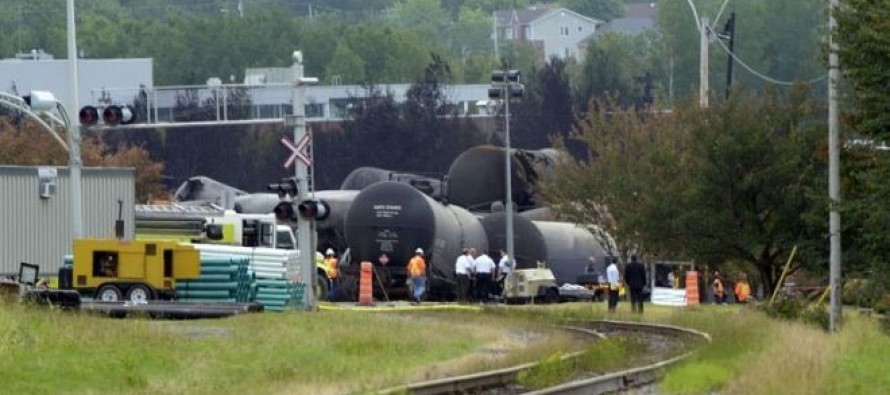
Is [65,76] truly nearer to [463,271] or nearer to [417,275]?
[463,271]

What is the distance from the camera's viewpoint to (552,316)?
142 ft

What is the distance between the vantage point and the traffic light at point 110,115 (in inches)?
1684

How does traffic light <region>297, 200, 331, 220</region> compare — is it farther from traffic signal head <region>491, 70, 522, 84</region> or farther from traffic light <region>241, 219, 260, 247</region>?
traffic signal head <region>491, 70, 522, 84</region>

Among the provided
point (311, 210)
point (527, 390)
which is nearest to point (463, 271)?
point (311, 210)

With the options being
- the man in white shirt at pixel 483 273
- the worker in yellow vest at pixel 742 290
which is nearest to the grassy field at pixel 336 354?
the man in white shirt at pixel 483 273

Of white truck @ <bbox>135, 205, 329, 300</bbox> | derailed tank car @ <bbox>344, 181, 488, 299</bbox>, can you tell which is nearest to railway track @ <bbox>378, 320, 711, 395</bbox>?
white truck @ <bbox>135, 205, 329, 300</bbox>

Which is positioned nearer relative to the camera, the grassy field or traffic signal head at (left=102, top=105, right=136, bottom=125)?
the grassy field

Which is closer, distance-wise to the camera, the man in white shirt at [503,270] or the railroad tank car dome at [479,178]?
the man in white shirt at [503,270]

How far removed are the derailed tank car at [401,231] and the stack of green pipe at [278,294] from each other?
29.7 feet

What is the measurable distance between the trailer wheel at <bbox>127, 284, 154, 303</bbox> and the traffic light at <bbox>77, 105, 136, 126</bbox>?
366cm

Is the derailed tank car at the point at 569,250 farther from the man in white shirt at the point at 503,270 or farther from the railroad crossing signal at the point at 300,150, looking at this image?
the railroad crossing signal at the point at 300,150

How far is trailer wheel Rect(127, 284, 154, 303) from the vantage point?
137ft

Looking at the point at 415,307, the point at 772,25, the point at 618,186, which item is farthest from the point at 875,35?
the point at 772,25

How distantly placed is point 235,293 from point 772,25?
99.0m
